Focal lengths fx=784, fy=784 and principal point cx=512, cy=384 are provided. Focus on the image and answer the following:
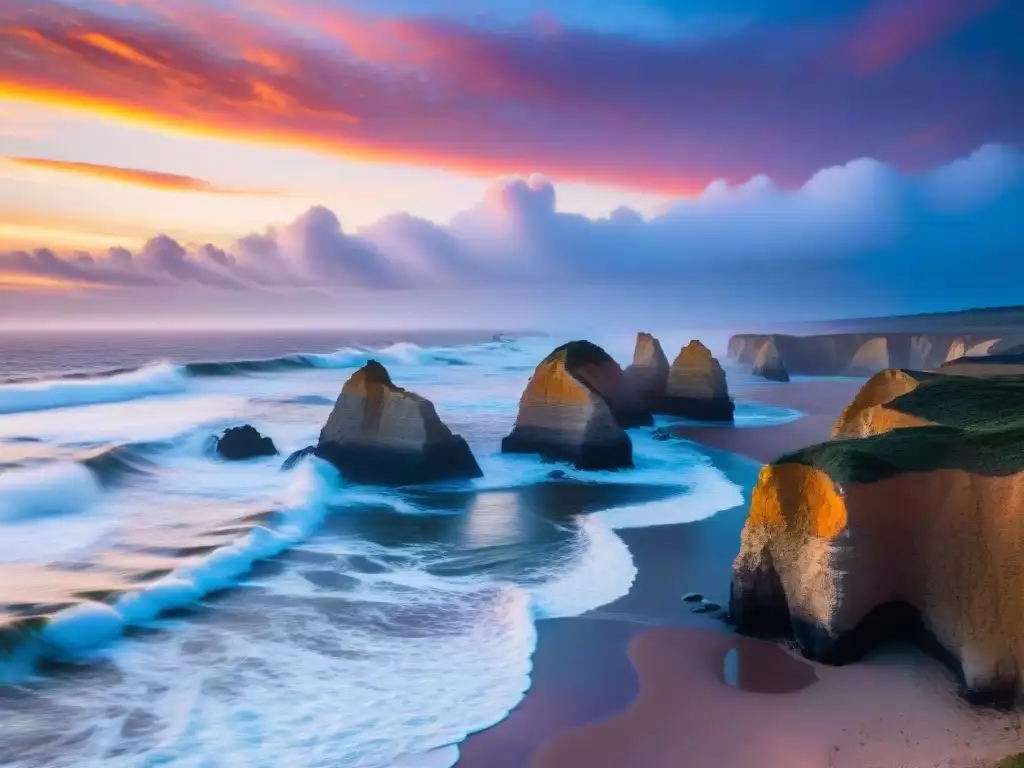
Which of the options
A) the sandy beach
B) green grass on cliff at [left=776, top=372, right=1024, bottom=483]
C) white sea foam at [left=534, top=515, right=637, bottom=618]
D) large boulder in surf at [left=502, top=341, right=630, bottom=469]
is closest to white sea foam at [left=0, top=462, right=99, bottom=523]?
large boulder in surf at [left=502, top=341, right=630, bottom=469]

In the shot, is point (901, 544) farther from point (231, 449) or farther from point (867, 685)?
point (231, 449)

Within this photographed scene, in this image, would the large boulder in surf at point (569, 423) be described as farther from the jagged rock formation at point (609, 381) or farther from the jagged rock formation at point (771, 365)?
the jagged rock formation at point (771, 365)

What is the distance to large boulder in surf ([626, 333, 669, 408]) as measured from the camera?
124 ft

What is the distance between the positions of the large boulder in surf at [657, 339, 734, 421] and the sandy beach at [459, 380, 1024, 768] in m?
24.1

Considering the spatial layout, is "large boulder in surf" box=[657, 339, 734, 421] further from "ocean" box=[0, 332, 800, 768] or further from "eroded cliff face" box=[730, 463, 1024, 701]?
"eroded cliff face" box=[730, 463, 1024, 701]

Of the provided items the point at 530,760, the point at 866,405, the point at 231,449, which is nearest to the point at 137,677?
the point at 530,760

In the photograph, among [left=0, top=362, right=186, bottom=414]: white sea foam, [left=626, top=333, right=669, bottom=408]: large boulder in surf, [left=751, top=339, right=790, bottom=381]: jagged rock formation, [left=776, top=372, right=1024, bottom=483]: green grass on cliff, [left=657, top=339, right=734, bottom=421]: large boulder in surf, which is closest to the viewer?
[left=776, top=372, right=1024, bottom=483]: green grass on cliff

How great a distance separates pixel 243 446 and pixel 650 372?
785 inches

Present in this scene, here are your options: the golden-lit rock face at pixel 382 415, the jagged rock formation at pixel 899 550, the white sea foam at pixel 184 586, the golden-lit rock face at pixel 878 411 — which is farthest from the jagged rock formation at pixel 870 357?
the jagged rock formation at pixel 899 550

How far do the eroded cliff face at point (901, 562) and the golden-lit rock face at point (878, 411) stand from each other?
4.30m

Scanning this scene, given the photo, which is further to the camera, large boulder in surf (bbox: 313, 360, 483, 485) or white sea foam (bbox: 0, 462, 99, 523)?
large boulder in surf (bbox: 313, 360, 483, 485)

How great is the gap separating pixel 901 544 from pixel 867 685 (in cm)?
174

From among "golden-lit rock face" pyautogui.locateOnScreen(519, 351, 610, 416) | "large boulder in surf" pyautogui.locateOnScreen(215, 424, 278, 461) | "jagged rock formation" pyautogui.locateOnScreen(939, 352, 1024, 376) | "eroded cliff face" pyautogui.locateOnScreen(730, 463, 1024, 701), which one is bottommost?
"large boulder in surf" pyautogui.locateOnScreen(215, 424, 278, 461)

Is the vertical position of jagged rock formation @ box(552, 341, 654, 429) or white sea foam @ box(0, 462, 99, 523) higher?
jagged rock formation @ box(552, 341, 654, 429)
